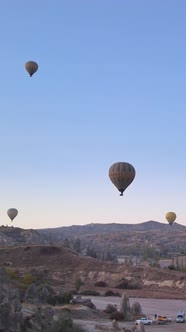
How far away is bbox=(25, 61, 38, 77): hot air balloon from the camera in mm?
56750

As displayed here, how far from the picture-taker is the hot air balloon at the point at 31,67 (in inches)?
2234

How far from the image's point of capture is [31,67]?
186ft

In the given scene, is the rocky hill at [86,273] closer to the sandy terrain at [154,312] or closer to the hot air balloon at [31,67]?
the sandy terrain at [154,312]

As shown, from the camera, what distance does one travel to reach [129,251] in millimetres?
199875

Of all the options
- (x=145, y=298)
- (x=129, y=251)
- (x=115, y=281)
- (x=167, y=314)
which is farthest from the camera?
(x=129, y=251)

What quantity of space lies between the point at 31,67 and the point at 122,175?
15511 millimetres

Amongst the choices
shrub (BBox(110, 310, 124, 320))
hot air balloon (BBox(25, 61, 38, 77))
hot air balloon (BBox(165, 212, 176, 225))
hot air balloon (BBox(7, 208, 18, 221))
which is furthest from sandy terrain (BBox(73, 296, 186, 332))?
hot air balloon (BBox(7, 208, 18, 221))

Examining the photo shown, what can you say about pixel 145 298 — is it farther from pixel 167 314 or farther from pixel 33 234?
pixel 33 234

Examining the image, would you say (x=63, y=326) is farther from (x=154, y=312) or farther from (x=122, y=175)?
(x=154, y=312)

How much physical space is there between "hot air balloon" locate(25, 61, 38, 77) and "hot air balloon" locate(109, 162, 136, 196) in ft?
45.0

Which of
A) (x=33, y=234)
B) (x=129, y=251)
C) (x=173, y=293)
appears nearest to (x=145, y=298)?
(x=173, y=293)

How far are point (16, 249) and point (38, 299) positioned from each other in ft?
218

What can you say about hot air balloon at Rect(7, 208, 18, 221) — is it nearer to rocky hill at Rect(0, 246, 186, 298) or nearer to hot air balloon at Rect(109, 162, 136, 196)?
rocky hill at Rect(0, 246, 186, 298)

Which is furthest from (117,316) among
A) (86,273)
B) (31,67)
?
(86,273)
